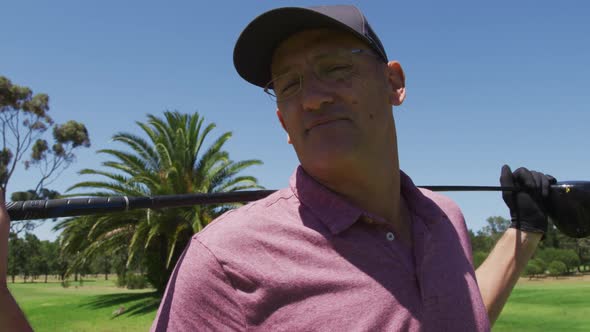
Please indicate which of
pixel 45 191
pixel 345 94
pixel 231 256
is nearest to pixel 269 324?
pixel 231 256

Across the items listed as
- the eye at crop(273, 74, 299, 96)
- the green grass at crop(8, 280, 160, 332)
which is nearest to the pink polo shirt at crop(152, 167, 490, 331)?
the eye at crop(273, 74, 299, 96)

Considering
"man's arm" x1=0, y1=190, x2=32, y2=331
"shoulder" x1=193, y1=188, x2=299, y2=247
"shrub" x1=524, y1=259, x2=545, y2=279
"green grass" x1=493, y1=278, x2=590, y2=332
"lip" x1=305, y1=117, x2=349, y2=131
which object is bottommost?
"shrub" x1=524, y1=259, x2=545, y2=279

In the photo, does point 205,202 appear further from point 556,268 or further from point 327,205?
point 556,268

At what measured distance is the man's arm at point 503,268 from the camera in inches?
81.5

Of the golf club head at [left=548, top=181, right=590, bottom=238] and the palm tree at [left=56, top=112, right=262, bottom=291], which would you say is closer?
the golf club head at [left=548, top=181, right=590, bottom=238]

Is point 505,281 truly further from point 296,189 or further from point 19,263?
point 19,263

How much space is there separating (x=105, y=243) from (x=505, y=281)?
48.7ft

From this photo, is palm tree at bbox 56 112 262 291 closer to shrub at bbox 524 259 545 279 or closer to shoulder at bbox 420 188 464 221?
shoulder at bbox 420 188 464 221

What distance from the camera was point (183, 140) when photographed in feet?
52.6

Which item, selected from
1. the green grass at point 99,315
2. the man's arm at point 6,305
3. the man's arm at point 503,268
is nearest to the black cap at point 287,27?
the man's arm at point 6,305

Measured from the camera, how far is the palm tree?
14680 mm

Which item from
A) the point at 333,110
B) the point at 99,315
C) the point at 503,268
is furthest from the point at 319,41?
the point at 99,315

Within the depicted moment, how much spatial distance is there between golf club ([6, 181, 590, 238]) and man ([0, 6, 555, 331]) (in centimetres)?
15

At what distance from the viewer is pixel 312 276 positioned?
1302 millimetres
